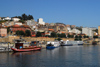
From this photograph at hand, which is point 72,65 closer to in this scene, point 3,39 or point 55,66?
point 55,66

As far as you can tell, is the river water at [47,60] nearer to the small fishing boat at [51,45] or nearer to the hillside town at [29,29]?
the small fishing boat at [51,45]

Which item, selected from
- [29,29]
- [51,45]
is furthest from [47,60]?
[29,29]

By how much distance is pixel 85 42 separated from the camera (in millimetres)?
92062

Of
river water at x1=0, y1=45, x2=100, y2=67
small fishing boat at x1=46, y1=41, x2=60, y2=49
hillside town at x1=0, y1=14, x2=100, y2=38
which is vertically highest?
hillside town at x1=0, y1=14, x2=100, y2=38

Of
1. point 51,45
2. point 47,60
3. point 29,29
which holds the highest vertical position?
point 29,29

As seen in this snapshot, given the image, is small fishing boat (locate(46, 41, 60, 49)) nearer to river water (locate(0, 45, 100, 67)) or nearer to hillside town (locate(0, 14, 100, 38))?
hillside town (locate(0, 14, 100, 38))

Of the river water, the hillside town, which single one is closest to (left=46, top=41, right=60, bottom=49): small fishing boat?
the hillside town

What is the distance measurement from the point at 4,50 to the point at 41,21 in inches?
4209

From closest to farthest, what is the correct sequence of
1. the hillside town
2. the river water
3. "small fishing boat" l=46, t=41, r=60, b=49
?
the river water < "small fishing boat" l=46, t=41, r=60, b=49 < the hillside town

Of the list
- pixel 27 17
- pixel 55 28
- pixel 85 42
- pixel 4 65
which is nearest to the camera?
pixel 4 65

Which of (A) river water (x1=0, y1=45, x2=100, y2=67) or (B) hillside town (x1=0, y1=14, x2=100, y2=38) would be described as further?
(B) hillside town (x1=0, y1=14, x2=100, y2=38)

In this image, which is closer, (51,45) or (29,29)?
(51,45)

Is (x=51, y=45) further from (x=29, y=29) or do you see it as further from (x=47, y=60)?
(x=29, y=29)

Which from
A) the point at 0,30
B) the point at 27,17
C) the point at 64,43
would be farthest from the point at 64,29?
the point at 0,30
